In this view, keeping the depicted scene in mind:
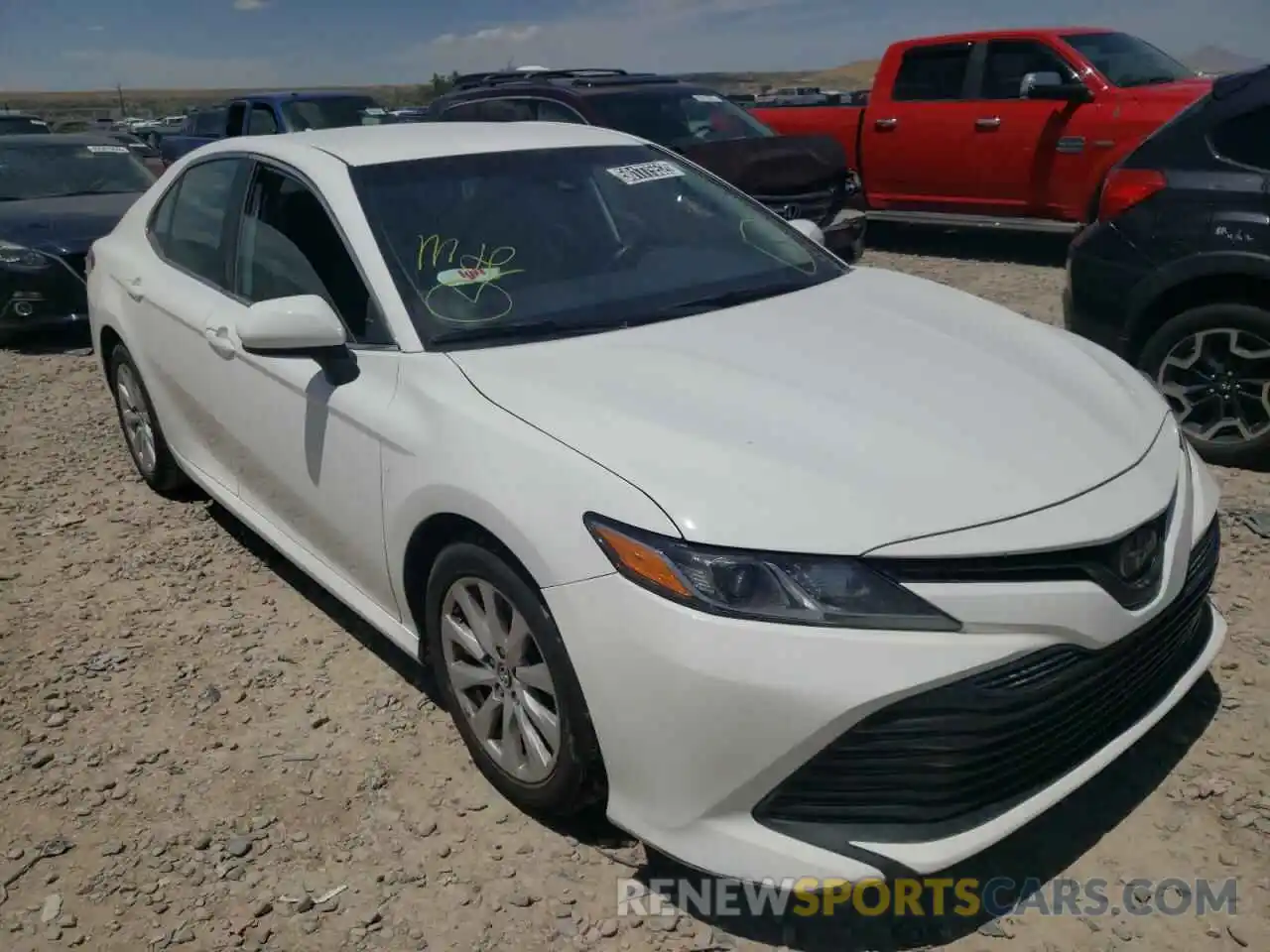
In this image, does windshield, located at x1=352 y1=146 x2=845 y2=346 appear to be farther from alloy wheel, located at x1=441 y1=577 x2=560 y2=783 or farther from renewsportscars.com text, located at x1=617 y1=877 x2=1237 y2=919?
renewsportscars.com text, located at x1=617 y1=877 x2=1237 y2=919

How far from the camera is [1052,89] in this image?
330 inches

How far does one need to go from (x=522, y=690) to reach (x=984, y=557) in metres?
1.11

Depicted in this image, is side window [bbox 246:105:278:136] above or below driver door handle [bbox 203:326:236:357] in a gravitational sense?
above

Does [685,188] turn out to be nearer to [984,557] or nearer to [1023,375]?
[1023,375]

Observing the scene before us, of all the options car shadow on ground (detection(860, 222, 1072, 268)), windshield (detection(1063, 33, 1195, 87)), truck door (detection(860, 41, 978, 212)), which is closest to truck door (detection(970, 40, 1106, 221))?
truck door (detection(860, 41, 978, 212))

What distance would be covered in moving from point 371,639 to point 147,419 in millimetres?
1743

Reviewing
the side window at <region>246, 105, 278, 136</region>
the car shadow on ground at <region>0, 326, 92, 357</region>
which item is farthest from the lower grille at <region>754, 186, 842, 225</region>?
the side window at <region>246, 105, 278, 136</region>

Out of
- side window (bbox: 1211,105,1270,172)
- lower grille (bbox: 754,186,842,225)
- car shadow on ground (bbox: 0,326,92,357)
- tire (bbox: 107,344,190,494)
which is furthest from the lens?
car shadow on ground (bbox: 0,326,92,357)

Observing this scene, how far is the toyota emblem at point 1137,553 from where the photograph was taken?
2205 millimetres

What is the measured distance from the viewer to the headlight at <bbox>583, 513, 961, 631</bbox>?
2016mm

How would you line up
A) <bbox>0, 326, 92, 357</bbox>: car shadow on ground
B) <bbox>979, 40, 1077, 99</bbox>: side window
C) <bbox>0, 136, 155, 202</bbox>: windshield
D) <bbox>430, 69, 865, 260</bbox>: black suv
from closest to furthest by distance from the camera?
1. <bbox>430, 69, 865, 260</bbox>: black suv
2. <bbox>0, 326, 92, 357</bbox>: car shadow on ground
3. <bbox>979, 40, 1077, 99</bbox>: side window
4. <bbox>0, 136, 155, 202</bbox>: windshield

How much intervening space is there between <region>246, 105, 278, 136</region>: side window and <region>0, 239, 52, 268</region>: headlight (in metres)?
4.73

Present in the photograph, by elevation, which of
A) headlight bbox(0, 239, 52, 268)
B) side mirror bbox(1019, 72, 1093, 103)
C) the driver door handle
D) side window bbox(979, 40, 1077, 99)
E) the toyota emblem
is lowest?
headlight bbox(0, 239, 52, 268)

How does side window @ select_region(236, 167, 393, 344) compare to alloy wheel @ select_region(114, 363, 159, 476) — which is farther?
alloy wheel @ select_region(114, 363, 159, 476)
